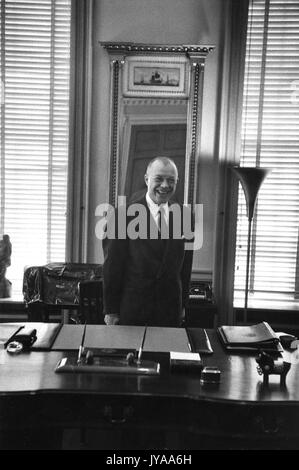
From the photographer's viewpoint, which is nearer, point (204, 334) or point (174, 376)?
point (174, 376)

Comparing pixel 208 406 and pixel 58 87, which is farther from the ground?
pixel 58 87

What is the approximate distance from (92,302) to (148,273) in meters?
0.40

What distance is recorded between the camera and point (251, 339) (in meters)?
2.22

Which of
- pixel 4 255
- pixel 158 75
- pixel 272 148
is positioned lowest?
pixel 4 255

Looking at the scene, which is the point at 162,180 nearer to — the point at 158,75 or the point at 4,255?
the point at 158,75

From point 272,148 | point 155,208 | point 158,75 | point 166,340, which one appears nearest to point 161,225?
point 155,208

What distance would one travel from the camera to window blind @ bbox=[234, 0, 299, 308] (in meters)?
4.21

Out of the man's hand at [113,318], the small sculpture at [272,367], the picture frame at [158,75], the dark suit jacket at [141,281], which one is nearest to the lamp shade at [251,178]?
the picture frame at [158,75]

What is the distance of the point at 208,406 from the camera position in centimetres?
169

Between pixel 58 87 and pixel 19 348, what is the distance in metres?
2.73

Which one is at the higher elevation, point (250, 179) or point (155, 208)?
point (250, 179)
